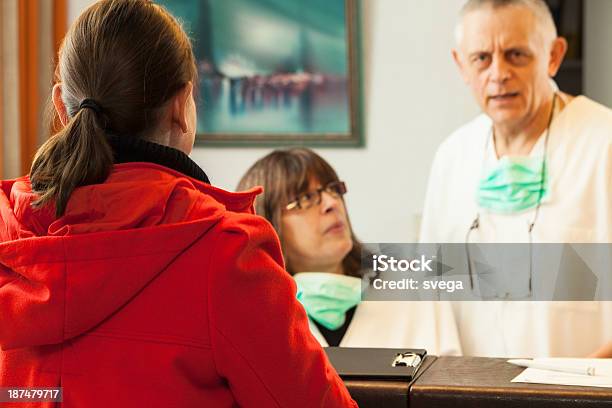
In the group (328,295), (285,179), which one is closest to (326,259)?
(328,295)

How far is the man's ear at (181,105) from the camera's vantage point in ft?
3.68

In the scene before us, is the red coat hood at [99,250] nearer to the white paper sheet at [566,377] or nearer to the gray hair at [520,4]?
the white paper sheet at [566,377]

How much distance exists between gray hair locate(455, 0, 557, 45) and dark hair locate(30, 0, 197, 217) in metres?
1.71

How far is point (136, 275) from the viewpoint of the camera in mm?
1027

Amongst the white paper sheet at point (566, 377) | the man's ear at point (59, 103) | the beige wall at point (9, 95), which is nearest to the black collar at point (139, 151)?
the man's ear at point (59, 103)

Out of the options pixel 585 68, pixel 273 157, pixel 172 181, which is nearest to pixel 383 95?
pixel 273 157

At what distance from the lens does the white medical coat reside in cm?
258

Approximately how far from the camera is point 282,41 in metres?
2.99

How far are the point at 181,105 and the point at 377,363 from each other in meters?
0.56

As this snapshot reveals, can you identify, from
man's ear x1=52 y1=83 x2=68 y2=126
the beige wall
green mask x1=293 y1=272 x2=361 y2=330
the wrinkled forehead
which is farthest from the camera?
the beige wall

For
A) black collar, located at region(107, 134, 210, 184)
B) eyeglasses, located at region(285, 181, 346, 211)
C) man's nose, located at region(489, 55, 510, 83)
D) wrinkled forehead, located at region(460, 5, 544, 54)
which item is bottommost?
eyeglasses, located at region(285, 181, 346, 211)

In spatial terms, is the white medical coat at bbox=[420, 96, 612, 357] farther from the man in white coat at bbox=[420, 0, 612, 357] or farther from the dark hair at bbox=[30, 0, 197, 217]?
the dark hair at bbox=[30, 0, 197, 217]

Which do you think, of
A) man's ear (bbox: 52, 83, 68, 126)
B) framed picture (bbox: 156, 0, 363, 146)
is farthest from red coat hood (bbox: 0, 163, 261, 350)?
framed picture (bbox: 156, 0, 363, 146)

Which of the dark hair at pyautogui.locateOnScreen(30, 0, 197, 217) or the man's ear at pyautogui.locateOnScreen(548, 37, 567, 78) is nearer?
the dark hair at pyautogui.locateOnScreen(30, 0, 197, 217)
